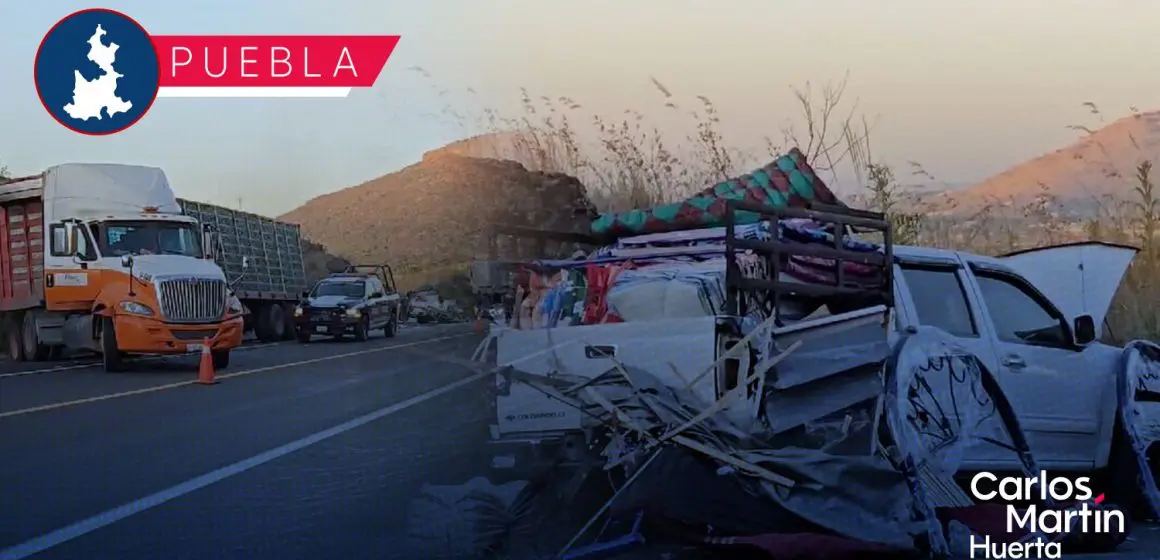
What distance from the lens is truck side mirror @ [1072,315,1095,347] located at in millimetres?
7926

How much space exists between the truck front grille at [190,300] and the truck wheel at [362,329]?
10.3 metres

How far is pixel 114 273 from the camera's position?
22000 mm

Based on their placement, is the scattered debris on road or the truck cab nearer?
the scattered debris on road

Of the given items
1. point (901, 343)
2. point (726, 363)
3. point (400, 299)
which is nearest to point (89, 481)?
point (726, 363)

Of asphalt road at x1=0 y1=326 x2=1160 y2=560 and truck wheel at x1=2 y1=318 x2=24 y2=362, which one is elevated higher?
truck wheel at x1=2 y1=318 x2=24 y2=362

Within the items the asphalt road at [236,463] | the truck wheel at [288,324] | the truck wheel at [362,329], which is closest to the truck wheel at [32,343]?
the asphalt road at [236,463]

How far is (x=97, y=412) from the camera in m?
14.0

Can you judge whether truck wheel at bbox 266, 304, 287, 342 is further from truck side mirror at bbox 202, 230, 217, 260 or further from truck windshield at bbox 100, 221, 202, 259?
truck windshield at bbox 100, 221, 202, 259

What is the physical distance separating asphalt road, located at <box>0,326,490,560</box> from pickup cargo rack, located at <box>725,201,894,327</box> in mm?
1848

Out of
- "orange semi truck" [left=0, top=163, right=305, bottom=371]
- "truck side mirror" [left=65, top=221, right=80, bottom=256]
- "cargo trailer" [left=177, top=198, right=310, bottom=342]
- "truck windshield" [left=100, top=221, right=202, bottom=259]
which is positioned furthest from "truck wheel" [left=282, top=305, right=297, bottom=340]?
"truck side mirror" [left=65, top=221, right=80, bottom=256]

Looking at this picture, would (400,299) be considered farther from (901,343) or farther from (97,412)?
(901,343)

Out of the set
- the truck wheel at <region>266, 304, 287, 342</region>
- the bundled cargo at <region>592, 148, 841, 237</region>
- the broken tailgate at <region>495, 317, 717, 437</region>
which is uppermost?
the bundled cargo at <region>592, 148, 841, 237</region>

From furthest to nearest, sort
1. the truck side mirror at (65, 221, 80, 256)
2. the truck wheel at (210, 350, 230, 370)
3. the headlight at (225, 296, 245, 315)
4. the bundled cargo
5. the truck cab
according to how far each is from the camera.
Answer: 1. the headlight at (225, 296, 245, 315)
2. the truck side mirror at (65, 221, 80, 256)
3. the truck wheel at (210, 350, 230, 370)
4. the truck cab
5. the bundled cargo

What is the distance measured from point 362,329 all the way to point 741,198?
25.2m
